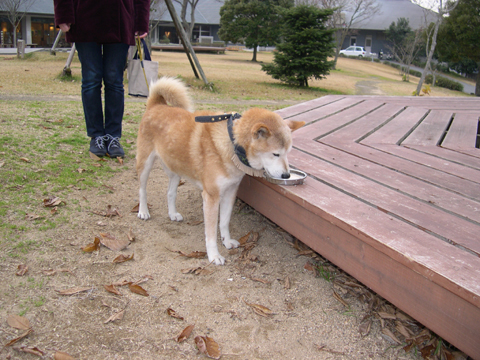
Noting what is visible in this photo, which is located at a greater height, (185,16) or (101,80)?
(185,16)

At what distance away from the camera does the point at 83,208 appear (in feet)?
11.7

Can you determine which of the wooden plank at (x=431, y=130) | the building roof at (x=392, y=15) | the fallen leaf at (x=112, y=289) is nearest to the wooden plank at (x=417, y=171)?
the wooden plank at (x=431, y=130)

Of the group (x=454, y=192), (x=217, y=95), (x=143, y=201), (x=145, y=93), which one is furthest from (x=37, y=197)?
(x=217, y=95)

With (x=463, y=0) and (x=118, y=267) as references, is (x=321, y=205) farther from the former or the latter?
(x=463, y=0)

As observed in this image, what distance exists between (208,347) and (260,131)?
140cm

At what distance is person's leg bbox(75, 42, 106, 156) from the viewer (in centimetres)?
438

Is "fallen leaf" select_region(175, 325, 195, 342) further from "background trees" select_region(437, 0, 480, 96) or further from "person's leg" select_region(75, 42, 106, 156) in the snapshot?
"background trees" select_region(437, 0, 480, 96)

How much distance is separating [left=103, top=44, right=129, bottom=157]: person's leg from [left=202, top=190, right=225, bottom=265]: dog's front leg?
7.57 feet

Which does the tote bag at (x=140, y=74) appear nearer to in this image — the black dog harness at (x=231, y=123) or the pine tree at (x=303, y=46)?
the black dog harness at (x=231, y=123)

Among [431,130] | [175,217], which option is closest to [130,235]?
[175,217]

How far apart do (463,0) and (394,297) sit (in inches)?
972

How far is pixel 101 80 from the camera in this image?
4590mm

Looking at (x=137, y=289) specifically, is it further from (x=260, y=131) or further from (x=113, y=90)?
(x=113, y=90)

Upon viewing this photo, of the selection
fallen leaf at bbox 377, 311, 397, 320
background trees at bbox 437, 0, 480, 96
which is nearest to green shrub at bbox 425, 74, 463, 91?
background trees at bbox 437, 0, 480, 96
